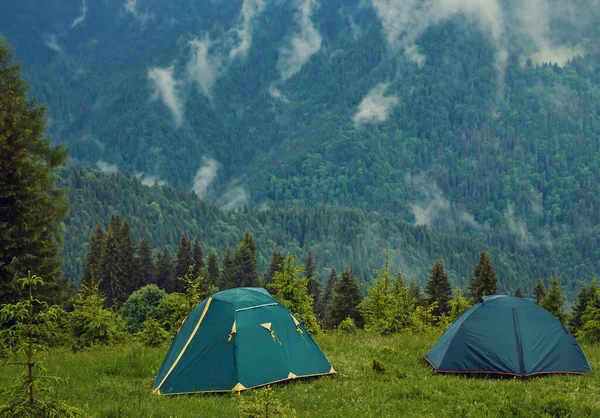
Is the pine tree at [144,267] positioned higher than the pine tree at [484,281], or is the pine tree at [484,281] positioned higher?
the pine tree at [144,267]

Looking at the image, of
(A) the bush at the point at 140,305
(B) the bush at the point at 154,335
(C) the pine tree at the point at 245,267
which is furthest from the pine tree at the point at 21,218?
(C) the pine tree at the point at 245,267

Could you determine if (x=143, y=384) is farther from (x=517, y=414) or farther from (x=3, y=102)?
(x=3, y=102)

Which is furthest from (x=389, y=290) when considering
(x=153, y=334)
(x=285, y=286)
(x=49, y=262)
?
(x=49, y=262)

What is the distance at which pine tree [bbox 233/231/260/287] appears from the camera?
331 ft

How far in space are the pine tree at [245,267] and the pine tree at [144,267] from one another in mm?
13674

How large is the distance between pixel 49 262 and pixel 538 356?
20.1 m

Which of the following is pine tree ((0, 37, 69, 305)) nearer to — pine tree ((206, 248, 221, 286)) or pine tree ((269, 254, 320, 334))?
pine tree ((269, 254, 320, 334))

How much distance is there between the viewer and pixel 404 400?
625 inches

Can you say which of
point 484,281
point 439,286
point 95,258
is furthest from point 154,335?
point 95,258

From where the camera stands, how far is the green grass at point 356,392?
14602 millimetres

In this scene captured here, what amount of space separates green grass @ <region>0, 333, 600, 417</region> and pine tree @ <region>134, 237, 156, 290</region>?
2925 inches

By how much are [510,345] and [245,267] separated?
86.0 meters

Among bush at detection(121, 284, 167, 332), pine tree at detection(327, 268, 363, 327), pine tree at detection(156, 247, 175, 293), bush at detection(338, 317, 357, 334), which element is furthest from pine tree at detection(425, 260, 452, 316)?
bush at detection(338, 317, 357, 334)

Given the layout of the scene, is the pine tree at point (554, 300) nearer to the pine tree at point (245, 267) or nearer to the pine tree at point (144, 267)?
the pine tree at point (245, 267)
